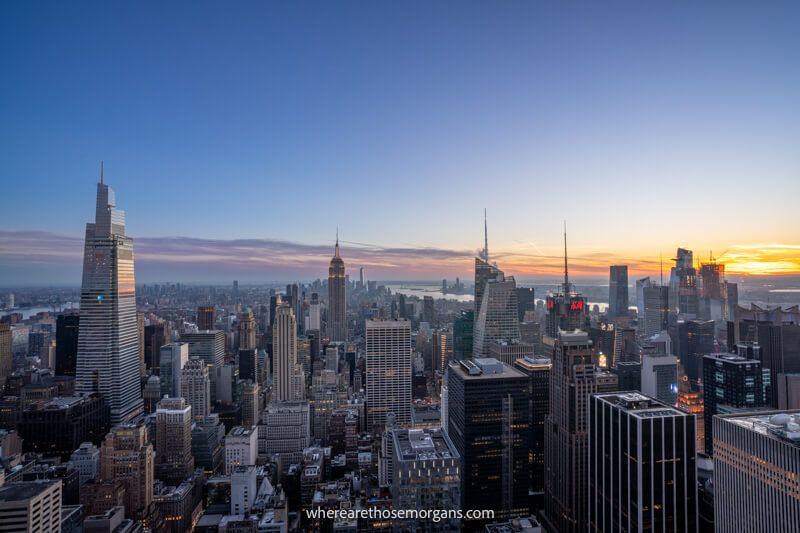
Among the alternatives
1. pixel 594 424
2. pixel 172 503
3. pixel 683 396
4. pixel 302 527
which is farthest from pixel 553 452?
pixel 172 503

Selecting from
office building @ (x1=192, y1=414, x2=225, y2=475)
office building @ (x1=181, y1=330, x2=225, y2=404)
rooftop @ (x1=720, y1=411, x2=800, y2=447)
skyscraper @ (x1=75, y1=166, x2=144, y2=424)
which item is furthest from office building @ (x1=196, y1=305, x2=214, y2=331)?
rooftop @ (x1=720, y1=411, x2=800, y2=447)

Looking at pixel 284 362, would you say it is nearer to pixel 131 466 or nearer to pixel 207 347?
pixel 207 347

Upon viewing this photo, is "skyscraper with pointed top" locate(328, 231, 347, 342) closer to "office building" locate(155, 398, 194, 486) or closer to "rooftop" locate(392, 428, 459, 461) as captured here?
"office building" locate(155, 398, 194, 486)

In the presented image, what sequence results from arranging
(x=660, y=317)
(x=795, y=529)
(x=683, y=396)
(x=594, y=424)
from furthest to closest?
(x=660, y=317), (x=683, y=396), (x=594, y=424), (x=795, y=529)

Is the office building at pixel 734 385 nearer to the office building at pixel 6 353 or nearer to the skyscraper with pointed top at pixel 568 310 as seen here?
the skyscraper with pointed top at pixel 568 310

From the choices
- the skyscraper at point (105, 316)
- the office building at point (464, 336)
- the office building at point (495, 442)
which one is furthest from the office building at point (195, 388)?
the office building at point (464, 336)

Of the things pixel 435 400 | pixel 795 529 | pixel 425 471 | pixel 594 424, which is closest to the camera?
pixel 795 529

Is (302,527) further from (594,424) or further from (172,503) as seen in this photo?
(594,424)
